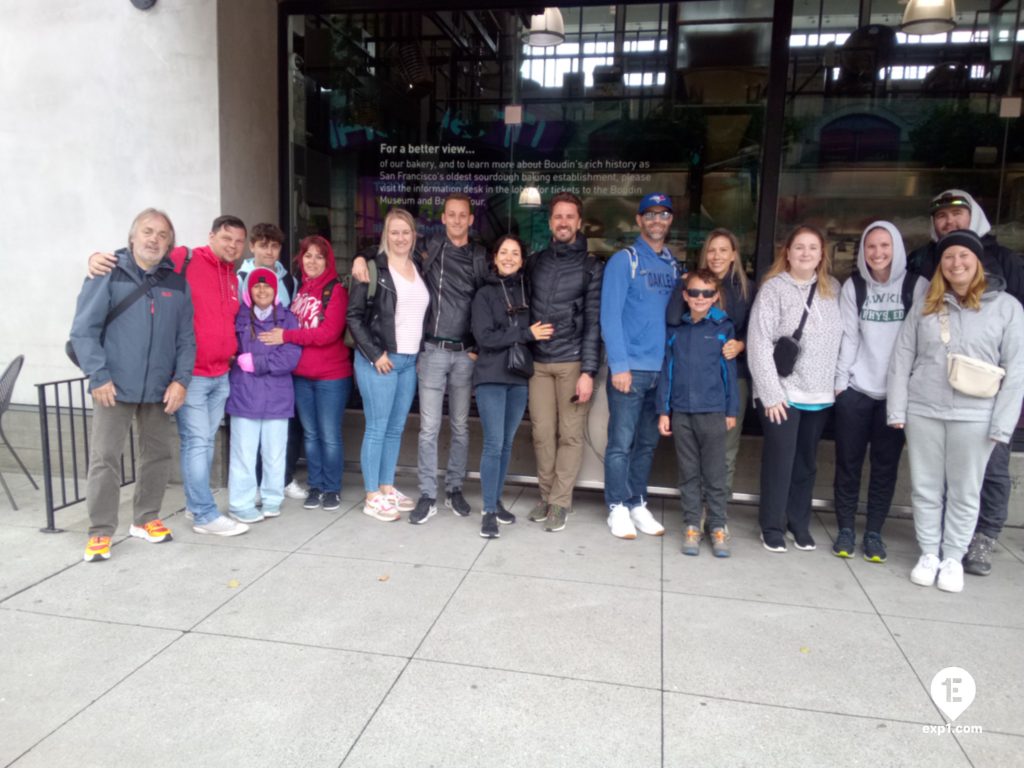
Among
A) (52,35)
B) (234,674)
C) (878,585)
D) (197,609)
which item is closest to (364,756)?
(234,674)

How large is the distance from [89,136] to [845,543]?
5817 mm

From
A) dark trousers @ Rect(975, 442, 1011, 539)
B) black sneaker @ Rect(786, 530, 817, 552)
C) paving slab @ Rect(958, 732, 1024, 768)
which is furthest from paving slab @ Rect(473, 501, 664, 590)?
dark trousers @ Rect(975, 442, 1011, 539)

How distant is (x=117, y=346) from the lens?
4.08 m

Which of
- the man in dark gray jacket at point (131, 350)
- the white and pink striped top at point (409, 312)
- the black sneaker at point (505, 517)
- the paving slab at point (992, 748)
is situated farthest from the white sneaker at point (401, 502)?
the paving slab at point (992, 748)

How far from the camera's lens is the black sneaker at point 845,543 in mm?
4449

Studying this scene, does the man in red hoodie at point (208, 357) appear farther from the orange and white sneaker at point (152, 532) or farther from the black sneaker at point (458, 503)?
the black sneaker at point (458, 503)

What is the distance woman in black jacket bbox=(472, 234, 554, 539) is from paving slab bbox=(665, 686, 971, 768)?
79.6 inches

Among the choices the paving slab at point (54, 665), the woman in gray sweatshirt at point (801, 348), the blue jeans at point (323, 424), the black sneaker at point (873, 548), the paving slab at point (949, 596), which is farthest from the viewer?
the blue jeans at point (323, 424)

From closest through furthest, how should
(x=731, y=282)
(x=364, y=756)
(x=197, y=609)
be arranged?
(x=364, y=756) → (x=197, y=609) → (x=731, y=282)

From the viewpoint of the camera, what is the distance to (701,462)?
4.52 m

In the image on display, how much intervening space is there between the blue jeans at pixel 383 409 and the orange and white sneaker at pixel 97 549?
150 centimetres

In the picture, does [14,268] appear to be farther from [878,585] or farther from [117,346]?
[878,585]

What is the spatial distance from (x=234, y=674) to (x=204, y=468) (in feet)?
6.00

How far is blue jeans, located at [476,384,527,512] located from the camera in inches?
183
